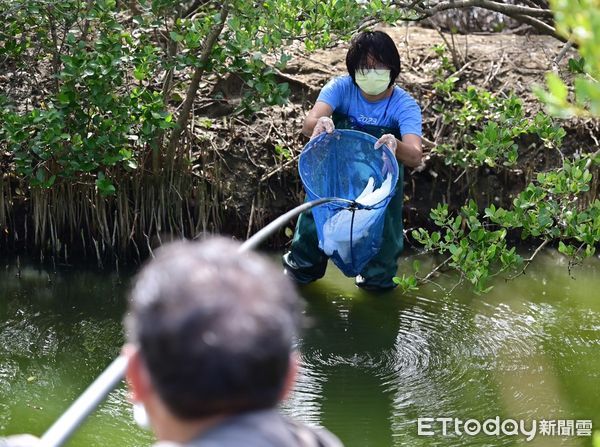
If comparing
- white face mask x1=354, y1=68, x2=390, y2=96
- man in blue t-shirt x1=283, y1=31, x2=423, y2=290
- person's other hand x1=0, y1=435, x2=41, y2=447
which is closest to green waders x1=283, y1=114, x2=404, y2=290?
man in blue t-shirt x1=283, y1=31, x2=423, y2=290

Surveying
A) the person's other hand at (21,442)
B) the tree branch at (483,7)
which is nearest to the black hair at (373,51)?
the tree branch at (483,7)

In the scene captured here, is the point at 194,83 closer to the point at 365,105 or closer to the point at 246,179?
the point at 246,179

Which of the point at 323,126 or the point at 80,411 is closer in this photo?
the point at 80,411

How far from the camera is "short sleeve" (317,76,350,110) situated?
4562 millimetres

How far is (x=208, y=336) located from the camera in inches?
41.3

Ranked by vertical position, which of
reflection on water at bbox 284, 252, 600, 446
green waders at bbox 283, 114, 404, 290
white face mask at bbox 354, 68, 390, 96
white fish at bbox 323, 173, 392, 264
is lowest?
reflection on water at bbox 284, 252, 600, 446

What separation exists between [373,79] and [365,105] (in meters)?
0.17

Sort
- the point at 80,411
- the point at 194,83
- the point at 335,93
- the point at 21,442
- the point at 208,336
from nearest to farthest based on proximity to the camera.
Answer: the point at 208,336 → the point at 21,442 → the point at 80,411 → the point at 335,93 → the point at 194,83

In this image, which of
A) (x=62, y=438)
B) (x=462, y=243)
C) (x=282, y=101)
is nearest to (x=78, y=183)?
(x=282, y=101)

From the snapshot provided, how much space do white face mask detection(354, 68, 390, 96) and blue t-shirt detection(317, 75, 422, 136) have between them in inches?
3.7

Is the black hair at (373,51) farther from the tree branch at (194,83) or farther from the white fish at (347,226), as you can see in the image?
the tree branch at (194,83)

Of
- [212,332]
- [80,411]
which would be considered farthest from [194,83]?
[212,332]

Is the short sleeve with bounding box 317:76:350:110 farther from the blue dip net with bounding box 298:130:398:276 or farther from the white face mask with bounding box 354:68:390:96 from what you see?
the blue dip net with bounding box 298:130:398:276

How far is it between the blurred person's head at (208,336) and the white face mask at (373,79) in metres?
3.42
